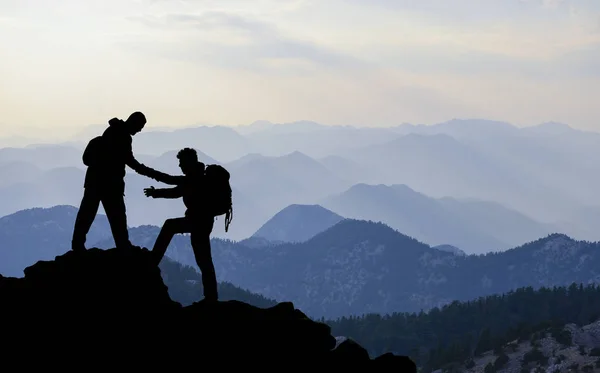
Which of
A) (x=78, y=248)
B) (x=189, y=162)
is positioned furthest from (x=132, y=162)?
(x=78, y=248)

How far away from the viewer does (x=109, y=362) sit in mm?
18688

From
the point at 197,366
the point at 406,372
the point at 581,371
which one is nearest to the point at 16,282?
the point at 197,366

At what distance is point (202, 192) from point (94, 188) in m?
2.76

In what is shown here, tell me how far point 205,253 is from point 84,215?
128 inches

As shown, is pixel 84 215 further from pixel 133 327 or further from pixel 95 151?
pixel 133 327

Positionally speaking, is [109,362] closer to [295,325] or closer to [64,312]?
[64,312]

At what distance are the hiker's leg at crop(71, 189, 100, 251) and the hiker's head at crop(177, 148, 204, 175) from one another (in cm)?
230

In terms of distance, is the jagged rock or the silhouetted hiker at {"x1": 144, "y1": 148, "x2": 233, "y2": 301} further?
the silhouetted hiker at {"x1": 144, "y1": 148, "x2": 233, "y2": 301}

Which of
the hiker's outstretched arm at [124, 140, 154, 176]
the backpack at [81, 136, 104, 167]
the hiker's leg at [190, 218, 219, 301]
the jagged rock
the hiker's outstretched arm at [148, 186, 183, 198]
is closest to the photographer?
the jagged rock

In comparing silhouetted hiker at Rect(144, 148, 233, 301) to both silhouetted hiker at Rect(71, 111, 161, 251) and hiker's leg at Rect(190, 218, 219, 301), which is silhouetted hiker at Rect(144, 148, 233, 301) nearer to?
hiker's leg at Rect(190, 218, 219, 301)

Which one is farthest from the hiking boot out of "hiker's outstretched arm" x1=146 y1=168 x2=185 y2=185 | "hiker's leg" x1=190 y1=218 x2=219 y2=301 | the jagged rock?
"hiker's leg" x1=190 y1=218 x2=219 y2=301

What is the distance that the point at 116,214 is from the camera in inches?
861

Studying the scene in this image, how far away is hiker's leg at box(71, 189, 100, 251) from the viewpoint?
853 inches

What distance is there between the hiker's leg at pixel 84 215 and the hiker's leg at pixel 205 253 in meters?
2.57
